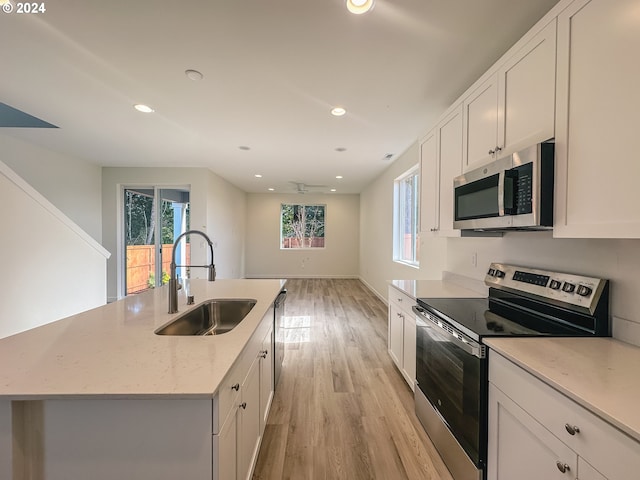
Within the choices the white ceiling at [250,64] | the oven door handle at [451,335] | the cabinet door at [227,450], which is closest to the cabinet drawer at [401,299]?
the oven door handle at [451,335]

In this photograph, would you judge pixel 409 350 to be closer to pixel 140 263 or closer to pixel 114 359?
pixel 114 359

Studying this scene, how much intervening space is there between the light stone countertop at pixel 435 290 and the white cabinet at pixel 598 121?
96 centimetres

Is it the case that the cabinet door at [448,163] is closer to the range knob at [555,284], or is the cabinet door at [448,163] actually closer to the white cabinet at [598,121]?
the range knob at [555,284]

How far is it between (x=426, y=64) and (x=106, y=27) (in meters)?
2.12

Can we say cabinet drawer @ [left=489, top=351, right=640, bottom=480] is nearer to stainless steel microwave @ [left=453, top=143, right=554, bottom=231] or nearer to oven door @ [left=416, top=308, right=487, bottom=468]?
oven door @ [left=416, top=308, right=487, bottom=468]

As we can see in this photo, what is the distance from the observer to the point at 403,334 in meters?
2.30

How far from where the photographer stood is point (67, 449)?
2.73 ft

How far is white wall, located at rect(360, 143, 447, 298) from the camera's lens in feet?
10.2

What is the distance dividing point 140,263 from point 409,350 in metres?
5.48

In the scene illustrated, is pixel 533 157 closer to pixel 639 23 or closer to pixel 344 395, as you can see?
pixel 639 23

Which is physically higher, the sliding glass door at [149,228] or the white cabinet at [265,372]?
the sliding glass door at [149,228]

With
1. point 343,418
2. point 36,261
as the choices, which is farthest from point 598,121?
point 36,261

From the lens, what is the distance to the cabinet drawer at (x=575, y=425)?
688 millimetres

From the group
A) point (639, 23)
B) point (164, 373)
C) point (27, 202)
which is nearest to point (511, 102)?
point (639, 23)
